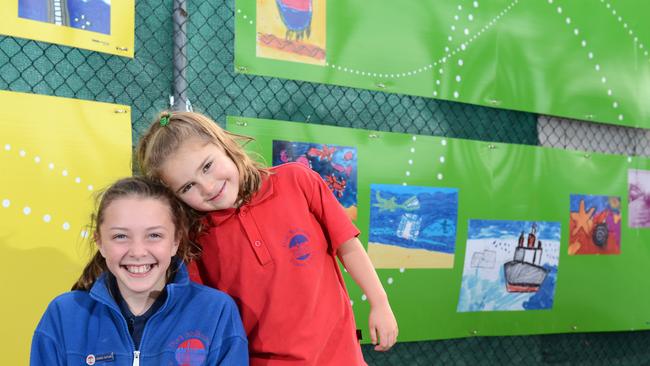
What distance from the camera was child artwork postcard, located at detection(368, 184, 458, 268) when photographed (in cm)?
314

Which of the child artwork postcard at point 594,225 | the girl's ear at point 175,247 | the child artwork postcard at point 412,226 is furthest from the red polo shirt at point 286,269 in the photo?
the child artwork postcard at point 594,225

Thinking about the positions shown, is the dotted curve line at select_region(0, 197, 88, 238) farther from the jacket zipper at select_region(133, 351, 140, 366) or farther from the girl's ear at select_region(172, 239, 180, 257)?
the jacket zipper at select_region(133, 351, 140, 366)

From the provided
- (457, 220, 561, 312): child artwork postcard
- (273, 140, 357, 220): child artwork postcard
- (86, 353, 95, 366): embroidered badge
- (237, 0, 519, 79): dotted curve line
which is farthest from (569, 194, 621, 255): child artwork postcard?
(86, 353, 95, 366): embroidered badge

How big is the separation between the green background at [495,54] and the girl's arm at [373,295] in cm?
131

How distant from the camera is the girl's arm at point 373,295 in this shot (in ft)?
5.56

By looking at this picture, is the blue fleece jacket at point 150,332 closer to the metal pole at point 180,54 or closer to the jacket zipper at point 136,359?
the jacket zipper at point 136,359

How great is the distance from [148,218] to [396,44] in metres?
1.99

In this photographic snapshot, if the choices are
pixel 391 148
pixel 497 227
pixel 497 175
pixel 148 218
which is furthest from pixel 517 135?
pixel 148 218

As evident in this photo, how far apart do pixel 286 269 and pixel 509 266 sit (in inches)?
86.8

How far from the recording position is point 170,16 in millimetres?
2809

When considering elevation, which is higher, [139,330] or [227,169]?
[227,169]

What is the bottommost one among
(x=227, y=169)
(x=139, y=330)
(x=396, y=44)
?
(x=139, y=330)

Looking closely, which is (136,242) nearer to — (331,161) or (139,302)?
(139,302)

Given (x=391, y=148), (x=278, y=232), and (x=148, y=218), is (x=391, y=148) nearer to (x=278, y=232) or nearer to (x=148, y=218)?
(x=278, y=232)
